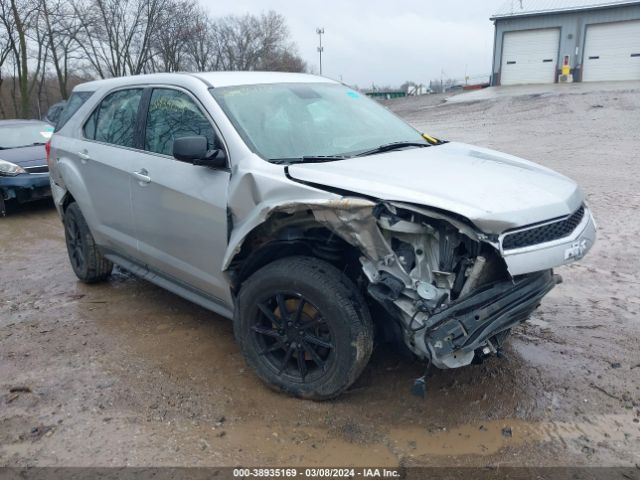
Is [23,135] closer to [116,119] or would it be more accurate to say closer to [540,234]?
[116,119]

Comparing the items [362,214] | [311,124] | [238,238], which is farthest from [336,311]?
[311,124]

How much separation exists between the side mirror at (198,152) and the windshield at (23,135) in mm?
7509

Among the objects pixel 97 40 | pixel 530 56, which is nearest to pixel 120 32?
pixel 97 40

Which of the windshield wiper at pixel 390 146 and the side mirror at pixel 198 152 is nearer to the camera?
the side mirror at pixel 198 152

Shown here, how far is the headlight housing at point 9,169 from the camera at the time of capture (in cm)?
839

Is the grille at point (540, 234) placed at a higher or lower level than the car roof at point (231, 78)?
lower

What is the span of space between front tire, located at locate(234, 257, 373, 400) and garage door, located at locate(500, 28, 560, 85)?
3227cm

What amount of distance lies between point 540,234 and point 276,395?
175cm

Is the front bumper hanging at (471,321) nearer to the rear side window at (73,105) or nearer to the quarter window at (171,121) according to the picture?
the quarter window at (171,121)

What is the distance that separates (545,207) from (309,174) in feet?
4.01

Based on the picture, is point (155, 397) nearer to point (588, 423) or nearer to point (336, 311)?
point (336, 311)

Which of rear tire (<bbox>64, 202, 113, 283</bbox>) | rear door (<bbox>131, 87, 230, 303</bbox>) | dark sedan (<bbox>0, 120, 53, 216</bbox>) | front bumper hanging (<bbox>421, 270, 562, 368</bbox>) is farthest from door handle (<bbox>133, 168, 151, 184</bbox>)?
dark sedan (<bbox>0, 120, 53, 216</bbox>)

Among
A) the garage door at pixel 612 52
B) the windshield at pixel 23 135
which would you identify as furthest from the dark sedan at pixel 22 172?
the garage door at pixel 612 52

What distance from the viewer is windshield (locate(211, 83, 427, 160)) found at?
335 cm
